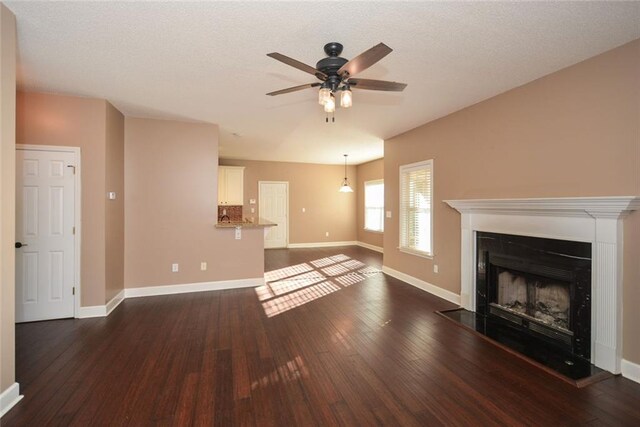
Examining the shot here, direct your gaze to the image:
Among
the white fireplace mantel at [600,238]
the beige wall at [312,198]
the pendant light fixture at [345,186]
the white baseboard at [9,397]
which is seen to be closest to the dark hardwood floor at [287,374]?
the white baseboard at [9,397]

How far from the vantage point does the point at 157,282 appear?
4500mm

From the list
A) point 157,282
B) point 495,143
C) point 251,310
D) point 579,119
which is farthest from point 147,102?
point 579,119

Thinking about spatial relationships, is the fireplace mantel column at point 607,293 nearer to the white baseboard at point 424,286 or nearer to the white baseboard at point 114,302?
the white baseboard at point 424,286

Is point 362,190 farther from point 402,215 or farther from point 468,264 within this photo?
point 468,264

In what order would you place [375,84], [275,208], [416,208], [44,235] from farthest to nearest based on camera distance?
1. [275,208]
2. [416,208]
3. [44,235]
4. [375,84]

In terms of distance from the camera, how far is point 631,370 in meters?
2.35

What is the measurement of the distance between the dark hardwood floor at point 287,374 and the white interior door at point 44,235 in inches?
12.0

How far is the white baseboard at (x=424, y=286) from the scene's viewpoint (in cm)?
414

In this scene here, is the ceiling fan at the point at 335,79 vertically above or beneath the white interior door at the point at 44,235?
above

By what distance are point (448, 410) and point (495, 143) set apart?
116 inches

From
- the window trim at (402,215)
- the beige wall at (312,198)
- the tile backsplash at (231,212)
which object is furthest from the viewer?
the beige wall at (312,198)

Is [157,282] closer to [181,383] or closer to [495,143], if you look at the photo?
[181,383]

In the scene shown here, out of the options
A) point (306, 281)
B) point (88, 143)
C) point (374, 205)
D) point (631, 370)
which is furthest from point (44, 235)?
point (374, 205)

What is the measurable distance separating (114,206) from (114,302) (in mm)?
1298
